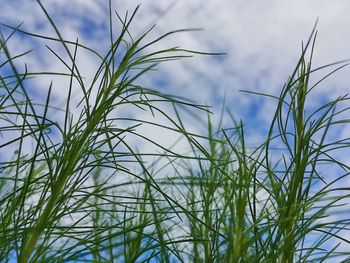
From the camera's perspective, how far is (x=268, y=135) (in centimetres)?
87

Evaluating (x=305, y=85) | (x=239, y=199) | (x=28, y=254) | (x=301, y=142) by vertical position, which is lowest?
(x=28, y=254)

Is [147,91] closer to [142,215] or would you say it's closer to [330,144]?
[330,144]

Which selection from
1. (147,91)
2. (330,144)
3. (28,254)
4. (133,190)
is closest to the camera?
(28,254)

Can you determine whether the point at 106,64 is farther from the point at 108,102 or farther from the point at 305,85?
the point at 305,85

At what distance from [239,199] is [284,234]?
0.09 metres

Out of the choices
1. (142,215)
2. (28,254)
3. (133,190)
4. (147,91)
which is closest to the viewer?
(28,254)

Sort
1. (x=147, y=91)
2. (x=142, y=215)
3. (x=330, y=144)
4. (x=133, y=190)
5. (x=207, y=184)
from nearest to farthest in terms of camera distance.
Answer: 1. (x=147, y=91)
2. (x=330, y=144)
3. (x=207, y=184)
4. (x=142, y=215)
5. (x=133, y=190)

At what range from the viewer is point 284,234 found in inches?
33.3

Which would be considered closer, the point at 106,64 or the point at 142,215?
the point at 106,64

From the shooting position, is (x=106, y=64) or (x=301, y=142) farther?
(x=301, y=142)

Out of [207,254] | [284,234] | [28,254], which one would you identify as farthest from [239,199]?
[28,254]

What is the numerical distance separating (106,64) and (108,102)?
7 cm

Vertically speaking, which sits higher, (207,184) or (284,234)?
(207,184)

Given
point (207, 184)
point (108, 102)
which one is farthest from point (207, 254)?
point (108, 102)
